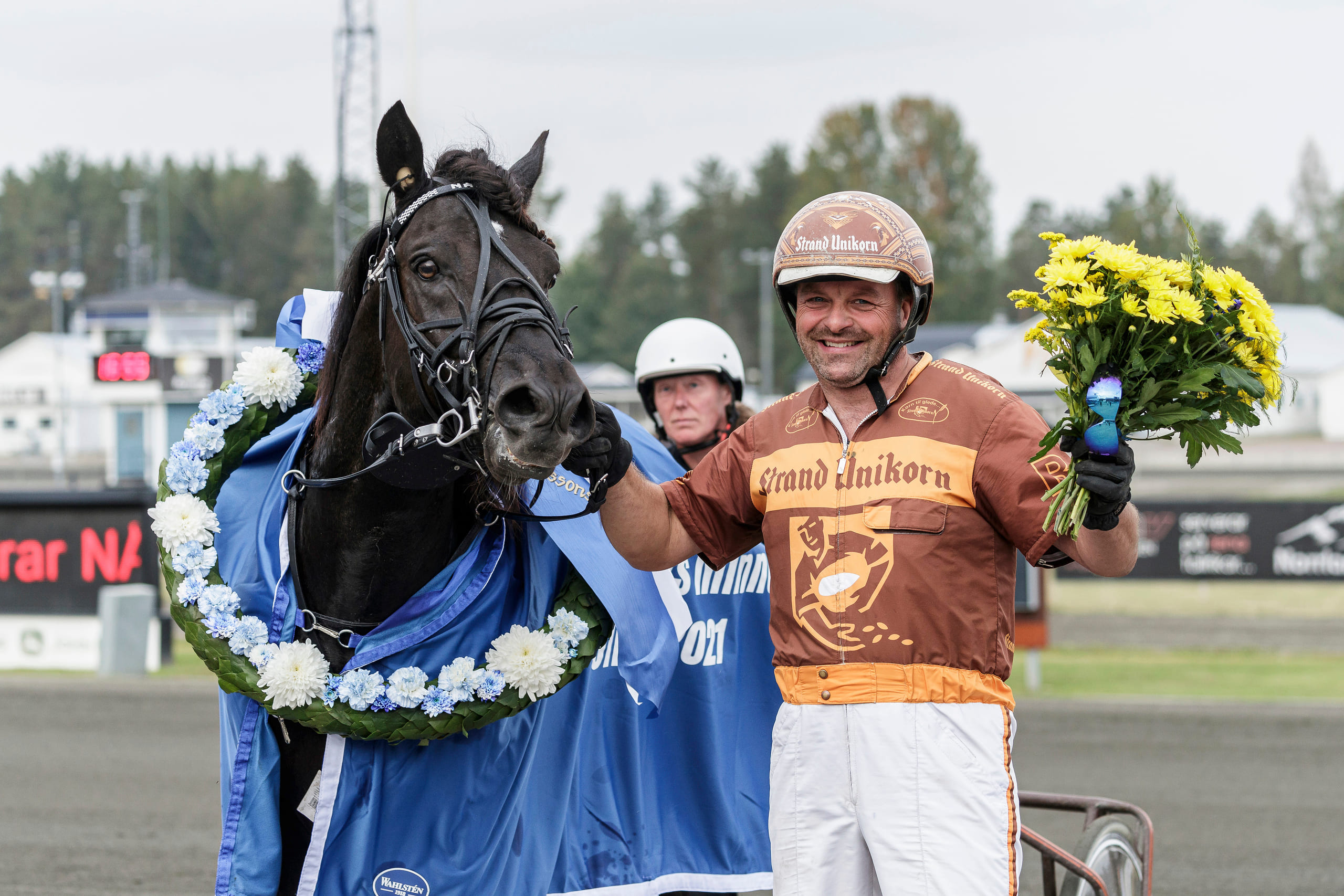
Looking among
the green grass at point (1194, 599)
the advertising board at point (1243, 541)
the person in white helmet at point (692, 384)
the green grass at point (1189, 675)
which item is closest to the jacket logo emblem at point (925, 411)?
the person in white helmet at point (692, 384)

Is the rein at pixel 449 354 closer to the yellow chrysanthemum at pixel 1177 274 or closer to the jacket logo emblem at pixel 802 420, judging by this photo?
the jacket logo emblem at pixel 802 420

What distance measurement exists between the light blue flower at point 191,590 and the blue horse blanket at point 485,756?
62 millimetres

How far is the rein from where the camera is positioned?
2068mm

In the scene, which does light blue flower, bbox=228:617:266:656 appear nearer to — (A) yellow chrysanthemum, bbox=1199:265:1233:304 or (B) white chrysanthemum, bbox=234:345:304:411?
(B) white chrysanthemum, bbox=234:345:304:411

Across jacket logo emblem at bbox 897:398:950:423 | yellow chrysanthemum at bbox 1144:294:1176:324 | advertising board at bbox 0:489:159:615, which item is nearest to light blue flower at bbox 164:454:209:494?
jacket logo emblem at bbox 897:398:950:423

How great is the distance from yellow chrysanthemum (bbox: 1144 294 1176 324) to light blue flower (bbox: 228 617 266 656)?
1663 millimetres

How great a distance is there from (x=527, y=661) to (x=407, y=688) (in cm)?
23

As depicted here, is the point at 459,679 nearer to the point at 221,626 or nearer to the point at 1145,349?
the point at 221,626

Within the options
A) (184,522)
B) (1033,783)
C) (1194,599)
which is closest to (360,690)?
(184,522)

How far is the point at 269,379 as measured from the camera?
279 cm

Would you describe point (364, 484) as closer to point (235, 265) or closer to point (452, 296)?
point (452, 296)

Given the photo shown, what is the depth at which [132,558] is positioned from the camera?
8523 millimetres

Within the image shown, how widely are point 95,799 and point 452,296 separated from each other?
474 cm

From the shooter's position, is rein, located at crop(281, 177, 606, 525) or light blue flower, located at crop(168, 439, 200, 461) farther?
light blue flower, located at crop(168, 439, 200, 461)
